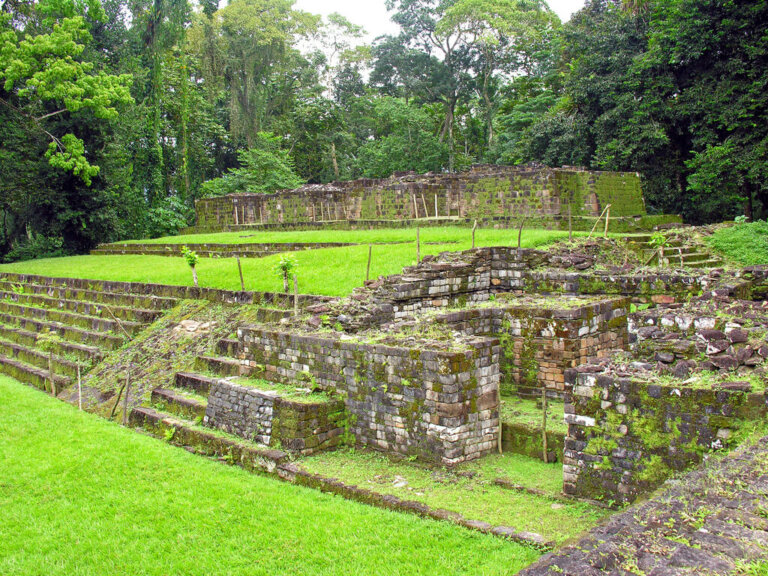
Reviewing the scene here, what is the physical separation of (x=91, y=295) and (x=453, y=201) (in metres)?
10.7

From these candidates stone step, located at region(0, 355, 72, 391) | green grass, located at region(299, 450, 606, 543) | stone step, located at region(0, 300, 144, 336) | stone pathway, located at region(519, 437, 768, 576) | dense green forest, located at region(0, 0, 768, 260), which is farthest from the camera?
dense green forest, located at region(0, 0, 768, 260)

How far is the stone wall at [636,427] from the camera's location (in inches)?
174

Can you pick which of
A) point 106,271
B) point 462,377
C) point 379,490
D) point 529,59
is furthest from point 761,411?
point 529,59

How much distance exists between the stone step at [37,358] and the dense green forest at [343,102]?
9.75 metres

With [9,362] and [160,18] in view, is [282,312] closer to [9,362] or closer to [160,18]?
[9,362]

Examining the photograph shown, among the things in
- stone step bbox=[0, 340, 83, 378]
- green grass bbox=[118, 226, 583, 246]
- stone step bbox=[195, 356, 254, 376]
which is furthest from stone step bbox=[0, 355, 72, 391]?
green grass bbox=[118, 226, 583, 246]

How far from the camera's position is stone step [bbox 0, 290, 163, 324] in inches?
525

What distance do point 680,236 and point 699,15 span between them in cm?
969

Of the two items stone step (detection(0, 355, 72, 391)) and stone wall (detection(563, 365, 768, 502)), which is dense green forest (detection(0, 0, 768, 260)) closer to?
stone step (detection(0, 355, 72, 391))

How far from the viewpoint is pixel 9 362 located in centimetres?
1323

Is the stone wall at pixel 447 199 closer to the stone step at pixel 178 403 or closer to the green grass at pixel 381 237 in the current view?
the green grass at pixel 381 237

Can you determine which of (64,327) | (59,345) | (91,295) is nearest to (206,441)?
(59,345)

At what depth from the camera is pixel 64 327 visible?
1402 cm

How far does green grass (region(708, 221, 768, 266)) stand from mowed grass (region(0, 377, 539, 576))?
10645mm
